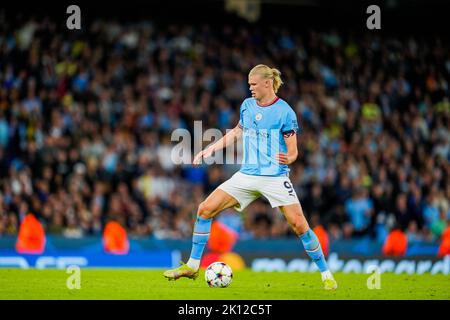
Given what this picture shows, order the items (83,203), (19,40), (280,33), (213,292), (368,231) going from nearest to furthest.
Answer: (213,292) → (83,203) → (368,231) → (19,40) → (280,33)

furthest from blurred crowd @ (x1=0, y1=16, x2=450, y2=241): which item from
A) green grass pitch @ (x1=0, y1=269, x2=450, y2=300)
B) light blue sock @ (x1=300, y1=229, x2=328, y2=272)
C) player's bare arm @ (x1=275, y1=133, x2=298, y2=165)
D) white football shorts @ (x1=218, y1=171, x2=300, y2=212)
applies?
player's bare arm @ (x1=275, y1=133, x2=298, y2=165)

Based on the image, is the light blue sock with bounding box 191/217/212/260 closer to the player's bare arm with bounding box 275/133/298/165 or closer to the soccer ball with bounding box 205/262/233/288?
the soccer ball with bounding box 205/262/233/288

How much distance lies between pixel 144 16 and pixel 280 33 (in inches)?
165

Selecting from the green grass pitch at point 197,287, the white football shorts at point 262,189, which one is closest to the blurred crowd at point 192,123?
the green grass pitch at point 197,287

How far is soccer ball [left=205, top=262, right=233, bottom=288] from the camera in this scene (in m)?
10.8

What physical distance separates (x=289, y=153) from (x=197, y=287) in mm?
2003

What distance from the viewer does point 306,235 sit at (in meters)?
10.7

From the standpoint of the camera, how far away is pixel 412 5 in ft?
92.9

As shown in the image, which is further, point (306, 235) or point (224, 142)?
point (224, 142)

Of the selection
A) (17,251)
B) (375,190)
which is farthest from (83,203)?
(375,190)

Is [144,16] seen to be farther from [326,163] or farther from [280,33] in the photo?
[326,163]

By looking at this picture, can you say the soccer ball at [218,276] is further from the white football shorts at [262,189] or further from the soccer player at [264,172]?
the white football shorts at [262,189]

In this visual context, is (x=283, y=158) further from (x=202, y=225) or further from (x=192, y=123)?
(x=192, y=123)

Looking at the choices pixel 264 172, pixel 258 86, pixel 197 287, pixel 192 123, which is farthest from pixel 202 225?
pixel 192 123
